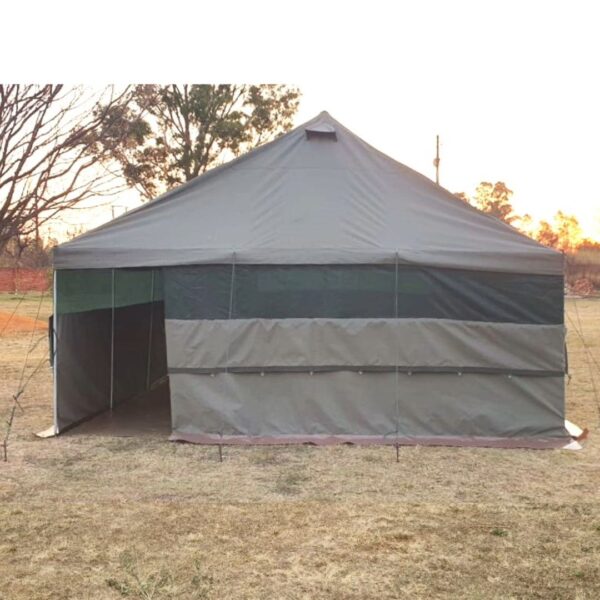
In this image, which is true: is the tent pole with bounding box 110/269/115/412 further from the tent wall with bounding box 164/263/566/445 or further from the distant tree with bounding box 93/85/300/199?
the distant tree with bounding box 93/85/300/199

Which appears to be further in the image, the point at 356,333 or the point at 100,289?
the point at 100,289

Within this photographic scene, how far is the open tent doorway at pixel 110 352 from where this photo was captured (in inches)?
264

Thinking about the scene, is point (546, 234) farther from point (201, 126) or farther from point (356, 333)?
point (356, 333)

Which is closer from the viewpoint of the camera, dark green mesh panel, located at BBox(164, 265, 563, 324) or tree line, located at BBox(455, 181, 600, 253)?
dark green mesh panel, located at BBox(164, 265, 563, 324)

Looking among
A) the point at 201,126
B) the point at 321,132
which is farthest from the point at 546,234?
the point at 321,132

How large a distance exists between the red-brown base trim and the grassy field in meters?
0.15

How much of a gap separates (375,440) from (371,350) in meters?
0.85

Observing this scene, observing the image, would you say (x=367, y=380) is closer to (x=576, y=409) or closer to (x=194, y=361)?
(x=194, y=361)

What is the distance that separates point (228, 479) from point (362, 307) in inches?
82.2

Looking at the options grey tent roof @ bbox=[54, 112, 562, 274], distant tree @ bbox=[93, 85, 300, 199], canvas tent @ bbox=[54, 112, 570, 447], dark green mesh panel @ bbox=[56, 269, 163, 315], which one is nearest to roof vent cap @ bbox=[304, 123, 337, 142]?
grey tent roof @ bbox=[54, 112, 562, 274]

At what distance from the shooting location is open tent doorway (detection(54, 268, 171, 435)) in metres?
6.70

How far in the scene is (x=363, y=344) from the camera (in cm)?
618

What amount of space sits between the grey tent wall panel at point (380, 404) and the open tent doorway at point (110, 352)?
86cm

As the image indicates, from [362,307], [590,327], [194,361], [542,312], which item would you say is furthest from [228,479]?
[590,327]
